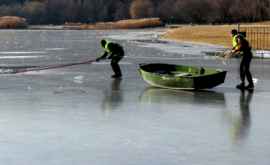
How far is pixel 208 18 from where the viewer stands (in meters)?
113

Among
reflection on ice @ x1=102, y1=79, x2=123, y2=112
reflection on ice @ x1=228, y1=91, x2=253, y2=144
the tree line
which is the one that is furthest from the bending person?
the tree line

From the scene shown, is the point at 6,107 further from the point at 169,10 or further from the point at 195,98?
the point at 169,10

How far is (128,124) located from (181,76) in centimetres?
649

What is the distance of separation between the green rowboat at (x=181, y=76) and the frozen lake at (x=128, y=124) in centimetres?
33

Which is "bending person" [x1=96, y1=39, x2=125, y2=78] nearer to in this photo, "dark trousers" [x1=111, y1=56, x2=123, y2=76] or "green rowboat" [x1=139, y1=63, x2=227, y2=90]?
"dark trousers" [x1=111, y1=56, x2=123, y2=76]

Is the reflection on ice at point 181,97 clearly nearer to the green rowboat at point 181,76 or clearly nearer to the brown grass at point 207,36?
the green rowboat at point 181,76

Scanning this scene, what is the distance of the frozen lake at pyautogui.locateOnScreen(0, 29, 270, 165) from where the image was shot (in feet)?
34.1

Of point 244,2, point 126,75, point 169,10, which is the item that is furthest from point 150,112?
point 169,10

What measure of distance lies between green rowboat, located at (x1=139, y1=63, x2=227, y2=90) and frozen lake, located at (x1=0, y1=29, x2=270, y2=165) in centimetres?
33

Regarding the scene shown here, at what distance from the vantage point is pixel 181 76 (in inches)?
776

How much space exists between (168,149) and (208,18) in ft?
339

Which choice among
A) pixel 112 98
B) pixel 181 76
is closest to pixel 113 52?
pixel 181 76

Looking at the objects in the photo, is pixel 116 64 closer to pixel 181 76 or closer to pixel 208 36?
pixel 181 76

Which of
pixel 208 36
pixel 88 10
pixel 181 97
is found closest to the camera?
pixel 181 97
